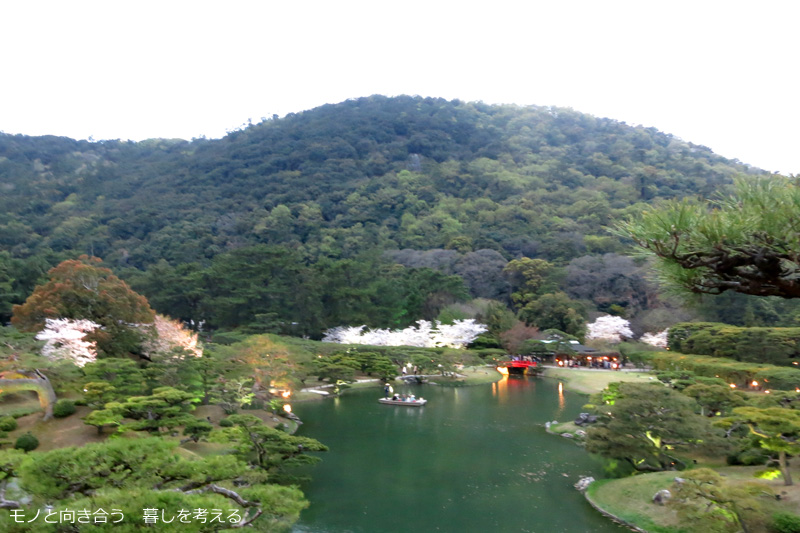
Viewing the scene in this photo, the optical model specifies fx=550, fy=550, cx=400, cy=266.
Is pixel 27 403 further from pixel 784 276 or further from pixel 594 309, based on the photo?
pixel 594 309

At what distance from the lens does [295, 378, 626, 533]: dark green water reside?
35.0 ft

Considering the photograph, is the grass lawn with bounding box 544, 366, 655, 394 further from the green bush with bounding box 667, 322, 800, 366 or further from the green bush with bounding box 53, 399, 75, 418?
the green bush with bounding box 53, 399, 75, 418

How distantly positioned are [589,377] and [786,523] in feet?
66.0

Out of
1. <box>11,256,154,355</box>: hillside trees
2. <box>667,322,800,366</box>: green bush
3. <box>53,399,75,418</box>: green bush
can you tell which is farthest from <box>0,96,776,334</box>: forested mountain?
<box>53,399,75,418</box>: green bush

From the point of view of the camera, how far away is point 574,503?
11.6 meters

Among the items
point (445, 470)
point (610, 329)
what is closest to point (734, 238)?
point (445, 470)

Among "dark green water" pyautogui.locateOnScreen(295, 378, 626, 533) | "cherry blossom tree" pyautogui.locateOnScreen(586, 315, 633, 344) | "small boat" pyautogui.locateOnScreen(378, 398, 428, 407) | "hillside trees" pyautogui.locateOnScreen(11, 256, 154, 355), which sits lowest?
"small boat" pyautogui.locateOnScreen(378, 398, 428, 407)

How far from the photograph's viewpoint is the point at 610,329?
121 ft

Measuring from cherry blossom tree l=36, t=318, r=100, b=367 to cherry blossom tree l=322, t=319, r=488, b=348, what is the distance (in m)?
19.5

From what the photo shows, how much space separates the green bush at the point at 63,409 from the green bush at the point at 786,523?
48.2 feet

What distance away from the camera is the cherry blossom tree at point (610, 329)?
36.8 meters

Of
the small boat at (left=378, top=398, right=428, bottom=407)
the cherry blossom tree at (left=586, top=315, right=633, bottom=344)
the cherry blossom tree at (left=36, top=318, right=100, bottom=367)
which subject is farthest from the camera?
the cherry blossom tree at (left=586, top=315, right=633, bottom=344)

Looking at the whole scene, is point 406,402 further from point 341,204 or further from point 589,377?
point 341,204

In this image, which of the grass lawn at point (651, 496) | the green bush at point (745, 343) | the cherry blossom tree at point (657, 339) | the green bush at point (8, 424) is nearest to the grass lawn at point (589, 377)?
the green bush at point (745, 343)
